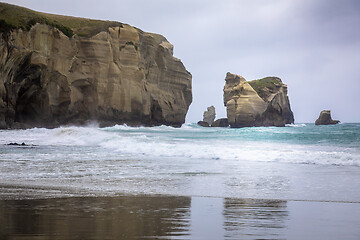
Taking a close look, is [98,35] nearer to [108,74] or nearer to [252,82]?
[108,74]

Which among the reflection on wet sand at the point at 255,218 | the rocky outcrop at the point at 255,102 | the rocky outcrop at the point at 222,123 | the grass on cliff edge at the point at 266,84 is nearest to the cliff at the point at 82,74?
the rocky outcrop at the point at 255,102

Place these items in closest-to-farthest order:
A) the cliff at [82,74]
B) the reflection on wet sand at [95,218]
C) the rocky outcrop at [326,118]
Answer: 1. the reflection on wet sand at [95,218]
2. the cliff at [82,74]
3. the rocky outcrop at [326,118]

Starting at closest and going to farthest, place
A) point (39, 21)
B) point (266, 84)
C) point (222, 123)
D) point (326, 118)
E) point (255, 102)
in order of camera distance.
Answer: point (39, 21), point (255, 102), point (222, 123), point (266, 84), point (326, 118)

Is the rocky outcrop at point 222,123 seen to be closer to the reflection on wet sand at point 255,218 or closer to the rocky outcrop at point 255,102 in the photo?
the rocky outcrop at point 255,102

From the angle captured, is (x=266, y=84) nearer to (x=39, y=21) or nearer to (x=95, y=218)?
(x=39, y=21)

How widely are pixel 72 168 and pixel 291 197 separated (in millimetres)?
6716

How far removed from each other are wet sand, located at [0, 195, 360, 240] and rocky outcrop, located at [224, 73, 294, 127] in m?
77.0

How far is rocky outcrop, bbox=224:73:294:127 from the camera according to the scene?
83.7 meters

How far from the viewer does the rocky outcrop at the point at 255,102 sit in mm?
83688

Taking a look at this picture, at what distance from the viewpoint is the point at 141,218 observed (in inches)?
208

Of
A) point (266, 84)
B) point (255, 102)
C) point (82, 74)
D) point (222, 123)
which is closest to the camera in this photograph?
point (82, 74)

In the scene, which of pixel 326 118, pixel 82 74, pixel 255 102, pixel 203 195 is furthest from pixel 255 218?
pixel 326 118

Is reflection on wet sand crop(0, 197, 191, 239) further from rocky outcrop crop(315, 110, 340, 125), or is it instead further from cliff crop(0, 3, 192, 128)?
rocky outcrop crop(315, 110, 340, 125)

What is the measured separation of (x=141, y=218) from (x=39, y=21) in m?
46.0
